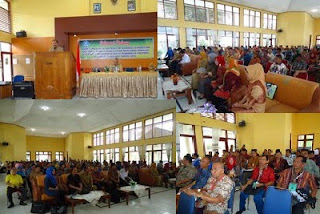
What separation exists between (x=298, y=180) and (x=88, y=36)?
386cm

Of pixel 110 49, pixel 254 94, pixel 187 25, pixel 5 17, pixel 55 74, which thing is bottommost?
pixel 254 94

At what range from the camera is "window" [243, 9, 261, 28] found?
1668 millimetres

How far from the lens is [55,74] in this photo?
2.97 meters

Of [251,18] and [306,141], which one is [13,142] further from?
[306,141]

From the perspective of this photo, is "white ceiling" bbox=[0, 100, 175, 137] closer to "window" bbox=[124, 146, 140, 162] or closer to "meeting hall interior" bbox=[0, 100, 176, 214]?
"meeting hall interior" bbox=[0, 100, 176, 214]

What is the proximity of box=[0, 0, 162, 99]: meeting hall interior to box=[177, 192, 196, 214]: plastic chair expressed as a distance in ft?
6.07

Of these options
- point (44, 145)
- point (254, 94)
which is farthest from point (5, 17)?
point (254, 94)

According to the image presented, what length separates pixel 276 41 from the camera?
181cm

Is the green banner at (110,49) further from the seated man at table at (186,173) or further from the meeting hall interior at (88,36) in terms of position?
the seated man at table at (186,173)

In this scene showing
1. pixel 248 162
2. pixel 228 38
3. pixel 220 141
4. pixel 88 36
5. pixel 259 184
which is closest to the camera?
pixel 228 38

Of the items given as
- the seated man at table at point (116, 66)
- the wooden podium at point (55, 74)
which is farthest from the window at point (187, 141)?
the seated man at table at point (116, 66)

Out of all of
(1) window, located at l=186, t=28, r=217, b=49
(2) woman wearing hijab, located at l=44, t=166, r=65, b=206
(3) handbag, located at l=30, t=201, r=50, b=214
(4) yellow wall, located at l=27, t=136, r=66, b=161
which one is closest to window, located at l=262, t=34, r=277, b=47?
(1) window, located at l=186, t=28, r=217, b=49

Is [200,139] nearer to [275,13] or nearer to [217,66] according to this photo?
[217,66]

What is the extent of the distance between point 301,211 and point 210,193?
0.86m
